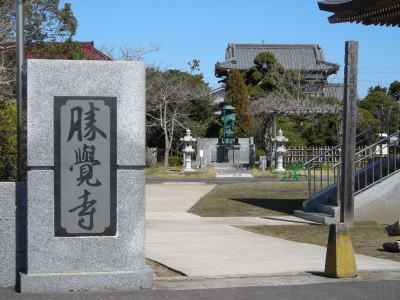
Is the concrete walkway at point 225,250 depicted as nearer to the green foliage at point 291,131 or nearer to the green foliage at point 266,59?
the green foliage at point 291,131

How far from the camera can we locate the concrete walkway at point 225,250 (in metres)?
9.07

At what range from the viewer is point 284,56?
216 ft

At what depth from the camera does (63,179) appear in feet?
24.2

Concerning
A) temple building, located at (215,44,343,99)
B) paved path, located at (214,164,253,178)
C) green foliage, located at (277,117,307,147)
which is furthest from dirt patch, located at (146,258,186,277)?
temple building, located at (215,44,343,99)

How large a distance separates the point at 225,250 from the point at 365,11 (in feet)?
24.5

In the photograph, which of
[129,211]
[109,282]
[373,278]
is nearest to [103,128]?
[129,211]

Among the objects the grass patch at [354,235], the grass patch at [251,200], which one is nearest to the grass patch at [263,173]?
the grass patch at [251,200]

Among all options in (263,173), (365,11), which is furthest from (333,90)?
(365,11)

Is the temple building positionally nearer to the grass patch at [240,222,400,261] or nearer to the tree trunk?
the tree trunk

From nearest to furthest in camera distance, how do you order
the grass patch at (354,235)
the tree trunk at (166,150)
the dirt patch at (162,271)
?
1. the dirt patch at (162,271)
2. the grass patch at (354,235)
3. the tree trunk at (166,150)

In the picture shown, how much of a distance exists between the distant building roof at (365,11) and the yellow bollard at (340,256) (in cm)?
799

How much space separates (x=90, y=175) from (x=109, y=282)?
1.18 m

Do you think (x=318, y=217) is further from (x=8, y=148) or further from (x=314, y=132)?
(x=314, y=132)

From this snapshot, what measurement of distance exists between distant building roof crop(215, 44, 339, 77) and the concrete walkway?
4640cm
